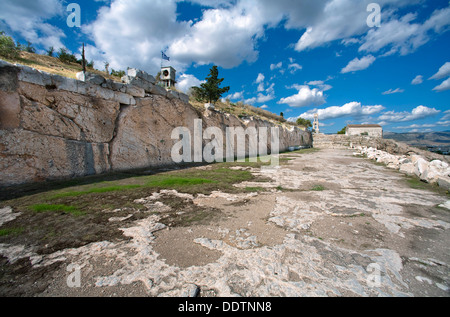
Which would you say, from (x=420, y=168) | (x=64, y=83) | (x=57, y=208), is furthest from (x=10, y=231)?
(x=420, y=168)

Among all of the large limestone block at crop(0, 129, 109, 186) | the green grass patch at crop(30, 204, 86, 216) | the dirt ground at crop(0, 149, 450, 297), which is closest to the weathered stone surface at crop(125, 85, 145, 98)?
the large limestone block at crop(0, 129, 109, 186)

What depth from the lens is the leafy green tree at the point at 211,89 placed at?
2319cm

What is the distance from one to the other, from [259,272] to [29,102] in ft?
19.9

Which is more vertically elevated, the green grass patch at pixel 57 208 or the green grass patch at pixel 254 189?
the green grass patch at pixel 57 208

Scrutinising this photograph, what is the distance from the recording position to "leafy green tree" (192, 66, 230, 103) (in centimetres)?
2319

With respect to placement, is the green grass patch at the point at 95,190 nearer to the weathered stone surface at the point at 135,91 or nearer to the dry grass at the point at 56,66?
the weathered stone surface at the point at 135,91

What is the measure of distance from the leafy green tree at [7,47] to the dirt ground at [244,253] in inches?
464

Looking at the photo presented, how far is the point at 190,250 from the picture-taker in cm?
193

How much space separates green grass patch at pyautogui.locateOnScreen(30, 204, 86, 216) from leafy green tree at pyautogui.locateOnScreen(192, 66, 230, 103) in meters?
21.6

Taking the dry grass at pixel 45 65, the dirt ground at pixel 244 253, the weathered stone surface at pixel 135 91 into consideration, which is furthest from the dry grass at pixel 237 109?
the dirt ground at pixel 244 253

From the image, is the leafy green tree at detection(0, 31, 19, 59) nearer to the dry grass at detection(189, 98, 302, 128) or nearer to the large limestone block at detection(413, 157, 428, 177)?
the dry grass at detection(189, 98, 302, 128)

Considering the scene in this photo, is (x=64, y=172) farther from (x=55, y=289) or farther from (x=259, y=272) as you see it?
(x=259, y=272)

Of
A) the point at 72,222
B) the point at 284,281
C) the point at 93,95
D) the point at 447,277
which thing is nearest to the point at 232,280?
the point at 284,281

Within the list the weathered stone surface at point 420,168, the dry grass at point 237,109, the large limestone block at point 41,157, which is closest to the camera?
the large limestone block at point 41,157
